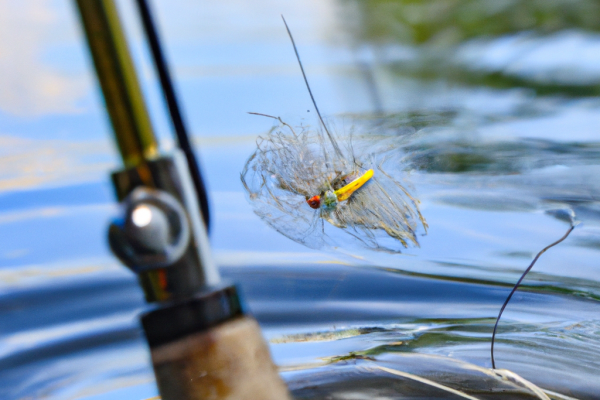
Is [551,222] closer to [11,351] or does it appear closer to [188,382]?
[188,382]

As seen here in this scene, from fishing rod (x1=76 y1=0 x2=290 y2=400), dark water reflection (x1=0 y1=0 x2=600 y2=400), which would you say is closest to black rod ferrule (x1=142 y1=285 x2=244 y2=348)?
fishing rod (x1=76 y1=0 x2=290 y2=400)

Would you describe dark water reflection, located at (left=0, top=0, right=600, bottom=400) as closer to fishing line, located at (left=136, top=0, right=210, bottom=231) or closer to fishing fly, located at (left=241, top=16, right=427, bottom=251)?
fishing fly, located at (left=241, top=16, right=427, bottom=251)

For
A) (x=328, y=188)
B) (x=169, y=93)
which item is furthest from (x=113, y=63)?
(x=328, y=188)

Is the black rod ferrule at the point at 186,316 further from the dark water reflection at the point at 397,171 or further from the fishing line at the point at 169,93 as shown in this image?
the dark water reflection at the point at 397,171

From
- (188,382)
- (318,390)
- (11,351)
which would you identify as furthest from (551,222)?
(11,351)

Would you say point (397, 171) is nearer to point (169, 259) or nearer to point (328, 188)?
point (328, 188)

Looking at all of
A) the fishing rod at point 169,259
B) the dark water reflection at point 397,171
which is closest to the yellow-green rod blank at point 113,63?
the fishing rod at point 169,259
